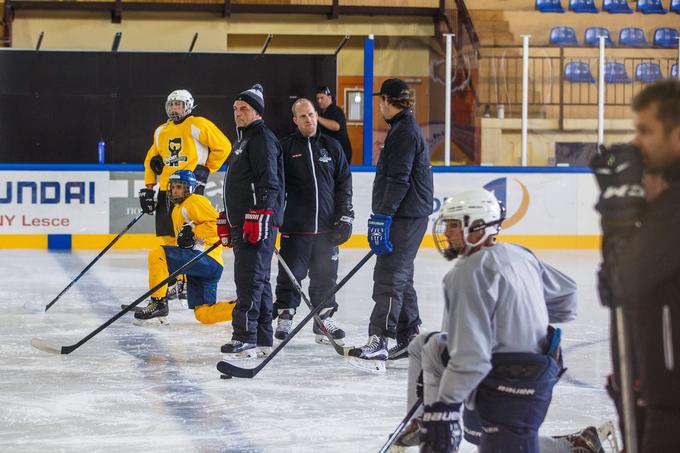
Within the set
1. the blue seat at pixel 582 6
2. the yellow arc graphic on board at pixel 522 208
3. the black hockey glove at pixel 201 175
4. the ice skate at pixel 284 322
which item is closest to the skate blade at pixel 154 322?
the ice skate at pixel 284 322

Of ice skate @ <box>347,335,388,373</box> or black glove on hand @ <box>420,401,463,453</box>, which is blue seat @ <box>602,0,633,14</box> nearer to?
ice skate @ <box>347,335,388,373</box>

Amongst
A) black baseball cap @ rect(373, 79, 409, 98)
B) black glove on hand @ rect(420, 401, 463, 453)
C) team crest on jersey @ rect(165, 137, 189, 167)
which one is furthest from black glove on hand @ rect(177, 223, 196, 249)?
black glove on hand @ rect(420, 401, 463, 453)

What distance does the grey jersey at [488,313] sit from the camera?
9.93ft

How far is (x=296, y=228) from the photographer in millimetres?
6590

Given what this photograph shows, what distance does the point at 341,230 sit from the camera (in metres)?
6.59

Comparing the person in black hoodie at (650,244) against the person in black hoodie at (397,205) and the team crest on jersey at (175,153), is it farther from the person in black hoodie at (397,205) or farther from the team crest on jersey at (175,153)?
the team crest on jersey at (175,153)

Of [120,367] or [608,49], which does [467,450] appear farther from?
[608,49]

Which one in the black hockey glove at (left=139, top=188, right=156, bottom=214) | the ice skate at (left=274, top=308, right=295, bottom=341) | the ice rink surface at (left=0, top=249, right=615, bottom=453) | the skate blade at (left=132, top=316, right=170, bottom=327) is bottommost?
the ice rink surface at (left=0, top=249, right=615, bottom=453)

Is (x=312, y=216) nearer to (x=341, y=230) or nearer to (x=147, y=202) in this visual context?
(x=341, y=230)

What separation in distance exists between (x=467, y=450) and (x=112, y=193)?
838 centimetres

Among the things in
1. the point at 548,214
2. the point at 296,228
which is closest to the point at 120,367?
the point at 296,228

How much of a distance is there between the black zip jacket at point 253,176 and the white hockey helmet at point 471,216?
2.48 meters

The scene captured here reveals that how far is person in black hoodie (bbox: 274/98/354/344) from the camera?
6.57 m

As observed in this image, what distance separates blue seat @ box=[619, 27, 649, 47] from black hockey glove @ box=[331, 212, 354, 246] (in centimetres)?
1004
